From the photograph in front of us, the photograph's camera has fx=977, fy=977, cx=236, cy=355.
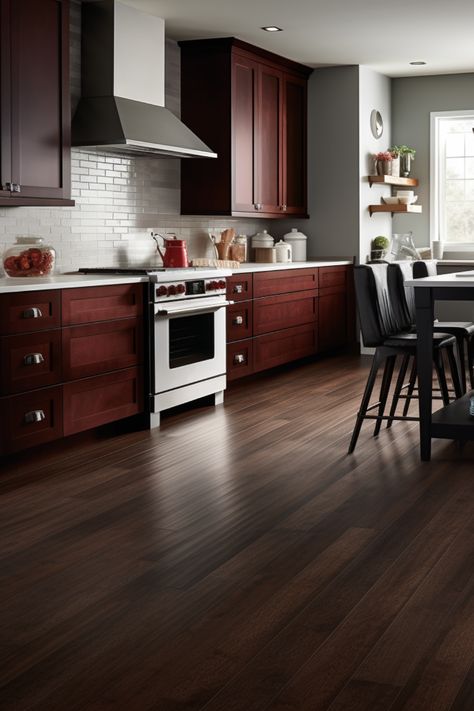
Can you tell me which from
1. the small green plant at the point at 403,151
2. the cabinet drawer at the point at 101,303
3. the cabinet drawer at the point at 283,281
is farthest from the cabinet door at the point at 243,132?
the cabinet drawer at the point at 101,303

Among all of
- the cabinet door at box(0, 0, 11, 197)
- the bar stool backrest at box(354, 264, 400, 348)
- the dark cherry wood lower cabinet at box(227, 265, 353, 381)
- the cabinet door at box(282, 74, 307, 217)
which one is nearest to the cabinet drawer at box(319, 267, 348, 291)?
the dark cherry wood lower cabinet at box(227, 265, 353, 381)

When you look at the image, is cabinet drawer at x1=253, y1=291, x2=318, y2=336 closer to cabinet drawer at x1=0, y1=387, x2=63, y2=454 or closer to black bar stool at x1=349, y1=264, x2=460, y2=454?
black bar stool at x1=349, y1=264, x2=460, y2=454

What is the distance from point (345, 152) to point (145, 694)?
22.1 feet

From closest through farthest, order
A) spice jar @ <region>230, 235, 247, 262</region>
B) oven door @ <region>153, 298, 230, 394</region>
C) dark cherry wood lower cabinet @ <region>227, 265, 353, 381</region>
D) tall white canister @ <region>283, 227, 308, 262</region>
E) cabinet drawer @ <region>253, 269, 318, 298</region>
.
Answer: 1. oven door @ <region>153, 298, 230, 394</region>
2. dark cherry wood lower cabinet @ <region>227, 265, 353, 381</region>
3. cabinet drawer @ <region>253, 269, 318, 298</region>
4. spice jar @ <region>230, 235, 247, 262</region>
5. tall white canister @ <region>283, 227, 308, 262</region>

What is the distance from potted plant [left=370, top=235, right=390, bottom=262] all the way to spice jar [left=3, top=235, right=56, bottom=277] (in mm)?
4080

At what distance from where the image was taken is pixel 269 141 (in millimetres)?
7633

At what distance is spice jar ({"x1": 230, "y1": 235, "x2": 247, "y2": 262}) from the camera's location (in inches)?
293

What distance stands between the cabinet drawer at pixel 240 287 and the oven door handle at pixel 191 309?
0.29 meters

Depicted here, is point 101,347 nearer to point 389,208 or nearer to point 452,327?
point 452,327

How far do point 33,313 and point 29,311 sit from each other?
0.09ft

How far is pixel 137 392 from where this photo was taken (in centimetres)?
514

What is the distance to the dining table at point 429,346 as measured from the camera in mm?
4336

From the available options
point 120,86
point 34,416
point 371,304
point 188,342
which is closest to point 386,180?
point 120,86

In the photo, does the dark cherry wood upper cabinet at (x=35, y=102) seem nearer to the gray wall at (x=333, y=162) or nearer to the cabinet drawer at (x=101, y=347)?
the cabinet drawer at (x=101, y=347)
